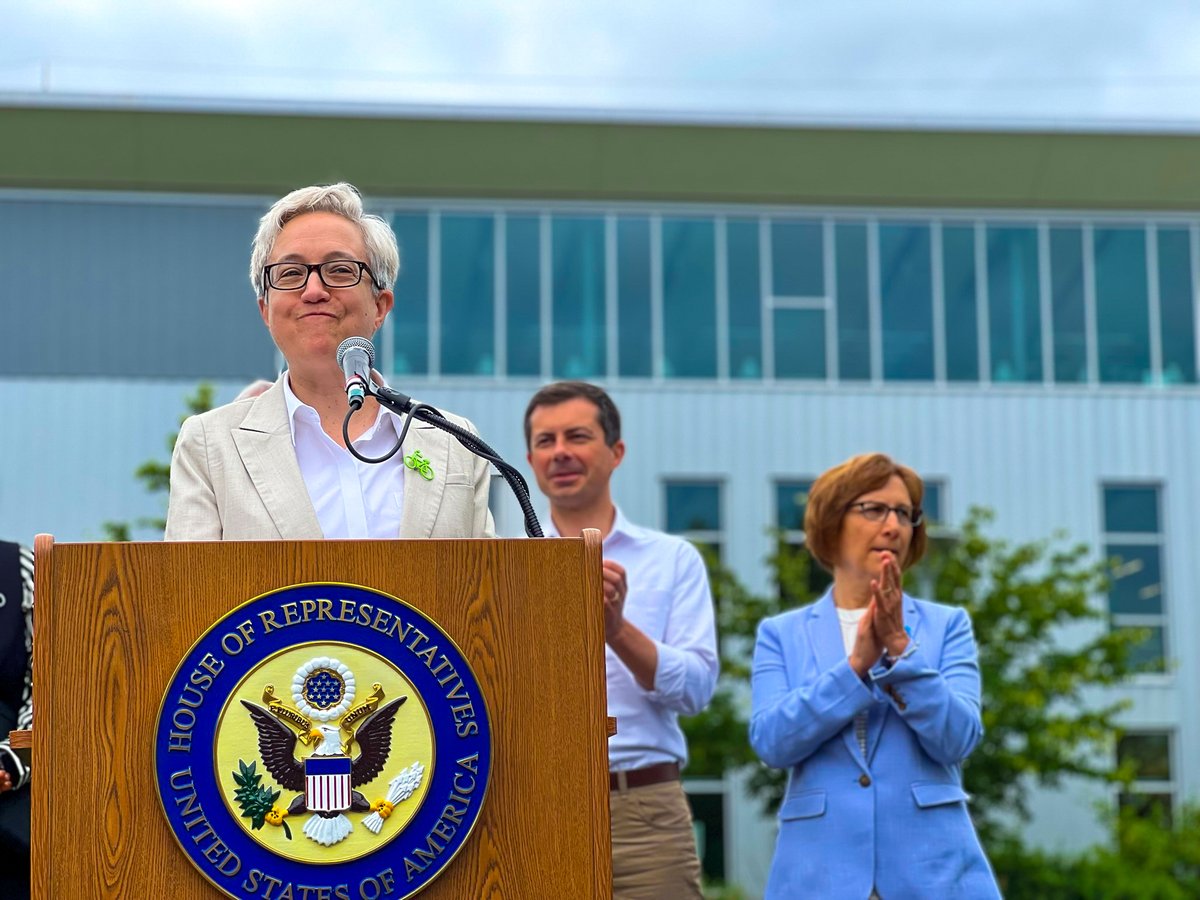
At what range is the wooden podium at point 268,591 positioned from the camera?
2.25 metres

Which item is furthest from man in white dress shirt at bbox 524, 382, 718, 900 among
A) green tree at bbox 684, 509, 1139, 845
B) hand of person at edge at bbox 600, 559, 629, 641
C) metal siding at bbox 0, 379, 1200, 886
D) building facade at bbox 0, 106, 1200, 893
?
building facade at bbox 0, 106, 1200, 893

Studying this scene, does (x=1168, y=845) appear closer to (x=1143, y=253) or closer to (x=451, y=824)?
(x=1143, y=253)

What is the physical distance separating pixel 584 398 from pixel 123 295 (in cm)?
1719

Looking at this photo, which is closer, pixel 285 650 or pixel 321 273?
pixel 285 650

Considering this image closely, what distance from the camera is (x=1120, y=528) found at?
21266mm

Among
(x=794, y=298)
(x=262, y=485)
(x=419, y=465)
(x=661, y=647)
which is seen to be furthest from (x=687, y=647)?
(x=794, y=298)

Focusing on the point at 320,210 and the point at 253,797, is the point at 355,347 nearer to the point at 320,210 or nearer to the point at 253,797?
the point at 320,210

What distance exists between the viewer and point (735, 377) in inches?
822

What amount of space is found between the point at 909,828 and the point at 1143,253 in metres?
19.1

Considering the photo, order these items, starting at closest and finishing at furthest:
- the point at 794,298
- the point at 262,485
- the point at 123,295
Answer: the point at 262,485, the point at 123,295, the point at 794,298

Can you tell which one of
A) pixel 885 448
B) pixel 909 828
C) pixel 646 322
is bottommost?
pixel 909 828

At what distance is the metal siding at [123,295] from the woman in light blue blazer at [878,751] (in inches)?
676

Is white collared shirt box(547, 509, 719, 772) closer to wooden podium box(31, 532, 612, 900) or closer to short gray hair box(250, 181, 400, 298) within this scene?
short gray hair box(250, 181, 400, 298)

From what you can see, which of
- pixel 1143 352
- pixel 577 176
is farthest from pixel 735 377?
pixel 1143 352
